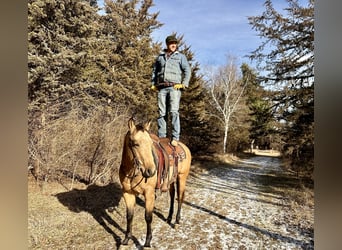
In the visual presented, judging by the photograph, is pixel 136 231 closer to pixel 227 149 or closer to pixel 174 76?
pixel 227 149

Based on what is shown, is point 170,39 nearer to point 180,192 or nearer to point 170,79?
point 170,79

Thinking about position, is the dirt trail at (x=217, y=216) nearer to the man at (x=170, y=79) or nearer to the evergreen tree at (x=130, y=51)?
the man at (x=170, y=79)

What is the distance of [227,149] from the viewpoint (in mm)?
1425

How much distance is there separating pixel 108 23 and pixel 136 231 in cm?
99

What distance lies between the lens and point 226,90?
1394mm

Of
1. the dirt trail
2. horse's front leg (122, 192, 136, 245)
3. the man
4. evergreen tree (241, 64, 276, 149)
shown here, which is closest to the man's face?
the man

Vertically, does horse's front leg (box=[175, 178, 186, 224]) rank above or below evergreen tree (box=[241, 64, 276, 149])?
below

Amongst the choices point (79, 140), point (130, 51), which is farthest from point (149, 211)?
point (130, 51)

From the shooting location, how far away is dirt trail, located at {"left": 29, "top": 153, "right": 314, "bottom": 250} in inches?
51.1

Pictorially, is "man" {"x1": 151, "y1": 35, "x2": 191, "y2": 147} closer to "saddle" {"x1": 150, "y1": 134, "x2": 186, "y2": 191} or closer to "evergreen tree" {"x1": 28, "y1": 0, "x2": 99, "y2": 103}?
"saddle" {"x1": 150, "y1": 134, "x2": 186, "y2": 191}

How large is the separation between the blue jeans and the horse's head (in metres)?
0.17

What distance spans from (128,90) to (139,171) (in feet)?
1.38
